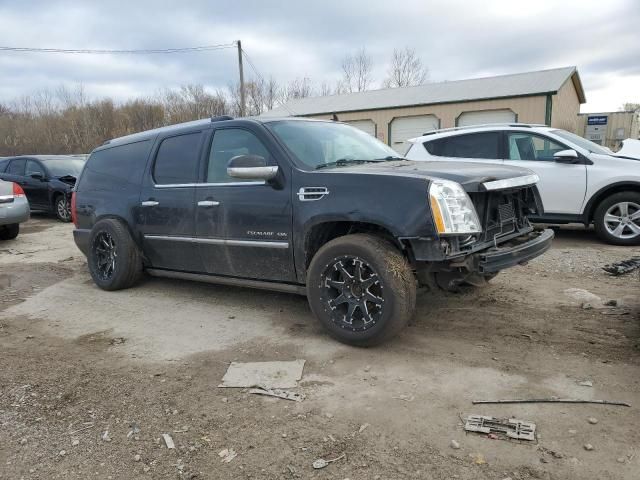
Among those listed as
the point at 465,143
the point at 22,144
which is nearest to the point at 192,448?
the point at 465,143

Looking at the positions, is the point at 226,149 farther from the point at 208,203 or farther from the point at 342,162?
the point at 342,162

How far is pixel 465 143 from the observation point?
26.1ft

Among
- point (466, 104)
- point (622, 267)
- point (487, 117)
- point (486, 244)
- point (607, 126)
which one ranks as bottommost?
point (622, 267)

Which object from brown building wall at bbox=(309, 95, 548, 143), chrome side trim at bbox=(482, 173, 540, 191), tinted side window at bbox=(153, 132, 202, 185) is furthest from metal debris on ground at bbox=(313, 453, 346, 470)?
brown building wall at bbox=(309, 95, 548, 143)

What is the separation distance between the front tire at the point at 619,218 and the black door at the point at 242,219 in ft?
17.2

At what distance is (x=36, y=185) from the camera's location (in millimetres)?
12086

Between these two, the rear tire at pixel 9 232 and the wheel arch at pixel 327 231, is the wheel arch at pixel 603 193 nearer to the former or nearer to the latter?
the wheel arch at pixel 327 231

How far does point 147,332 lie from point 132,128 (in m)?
43.8

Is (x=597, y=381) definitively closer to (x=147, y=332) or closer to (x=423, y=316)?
(x=423, y=316)

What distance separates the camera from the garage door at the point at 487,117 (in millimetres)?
20734

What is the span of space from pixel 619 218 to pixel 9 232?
1034 cm

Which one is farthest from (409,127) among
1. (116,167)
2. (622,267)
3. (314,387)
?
(314,387)

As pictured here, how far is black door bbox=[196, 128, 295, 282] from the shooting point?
4125mm

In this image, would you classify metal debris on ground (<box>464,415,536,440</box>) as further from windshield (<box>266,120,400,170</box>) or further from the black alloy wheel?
windshield (<box>266,120,400,170</box>)
